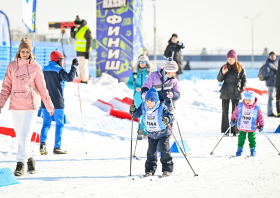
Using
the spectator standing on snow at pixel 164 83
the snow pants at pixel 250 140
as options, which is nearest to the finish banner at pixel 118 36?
the spectator standing on snow at pixel 164 83

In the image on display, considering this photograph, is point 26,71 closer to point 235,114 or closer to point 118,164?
point 118,164

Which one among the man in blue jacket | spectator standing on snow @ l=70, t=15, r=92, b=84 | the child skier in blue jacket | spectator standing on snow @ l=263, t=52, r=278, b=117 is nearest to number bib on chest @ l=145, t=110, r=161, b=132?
the child skier in blue jacket

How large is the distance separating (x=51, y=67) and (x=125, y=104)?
5.64 meters

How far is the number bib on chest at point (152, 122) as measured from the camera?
5.55m

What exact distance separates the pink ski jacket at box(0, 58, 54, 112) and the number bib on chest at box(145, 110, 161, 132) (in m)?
1.48

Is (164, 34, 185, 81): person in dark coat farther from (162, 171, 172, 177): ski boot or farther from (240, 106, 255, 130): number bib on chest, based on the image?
(162, 171, 172, 177): ski boot

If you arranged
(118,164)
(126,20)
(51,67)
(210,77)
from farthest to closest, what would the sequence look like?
(210,77), (126,20), (51,67), (118,164)

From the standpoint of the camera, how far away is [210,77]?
25.2 metres

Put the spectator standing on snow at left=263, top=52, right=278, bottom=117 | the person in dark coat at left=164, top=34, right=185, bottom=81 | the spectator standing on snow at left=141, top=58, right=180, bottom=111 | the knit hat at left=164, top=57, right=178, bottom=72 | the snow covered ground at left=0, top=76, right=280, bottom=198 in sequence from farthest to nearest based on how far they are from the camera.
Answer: the spectator standing on snow at left=263, top=52, right=278, bottom=117 → the person in dark coat at left=164, top=34, right=185, bottom=81 → the spectator standing on snow at left=141, top=58, right=180, bottom=111 → the knit hat at left=164, top=57, right=178, bottom=72 → the snow covered ground at left=0, top=76, right=280, bottom=198

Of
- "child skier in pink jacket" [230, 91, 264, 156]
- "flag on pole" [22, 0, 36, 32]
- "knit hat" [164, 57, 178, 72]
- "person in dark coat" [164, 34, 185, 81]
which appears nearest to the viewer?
"knit hat" [164, 57, 178, 72]

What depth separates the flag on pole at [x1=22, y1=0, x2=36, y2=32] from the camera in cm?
781

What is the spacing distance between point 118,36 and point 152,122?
1186 centimetres

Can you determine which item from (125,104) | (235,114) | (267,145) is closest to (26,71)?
(235,114)

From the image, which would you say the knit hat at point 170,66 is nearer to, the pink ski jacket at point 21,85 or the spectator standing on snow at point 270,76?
the pink ski jacket at point 21,85
